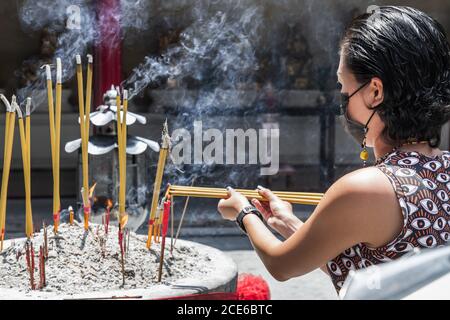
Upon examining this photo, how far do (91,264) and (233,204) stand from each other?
90 cm

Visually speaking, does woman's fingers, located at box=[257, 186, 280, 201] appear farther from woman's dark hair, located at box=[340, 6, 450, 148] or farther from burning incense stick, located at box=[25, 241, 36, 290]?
burning incense stick, located at box=[25, 241, 36, 290]

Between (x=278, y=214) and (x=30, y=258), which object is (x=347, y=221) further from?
(x=30, y=258)

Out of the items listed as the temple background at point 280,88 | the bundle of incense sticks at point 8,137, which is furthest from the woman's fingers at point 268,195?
the temple background at point 280,88

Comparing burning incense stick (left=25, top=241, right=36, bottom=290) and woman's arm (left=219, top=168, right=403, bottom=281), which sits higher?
woman's arm (left=219, top=168, right=403, bottom=281)

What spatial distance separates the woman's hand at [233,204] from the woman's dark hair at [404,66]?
1.18 feet

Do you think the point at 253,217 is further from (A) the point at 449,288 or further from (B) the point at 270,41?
(B) the point at 270,41

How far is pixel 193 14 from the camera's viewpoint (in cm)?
581

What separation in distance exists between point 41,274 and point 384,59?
133 cm

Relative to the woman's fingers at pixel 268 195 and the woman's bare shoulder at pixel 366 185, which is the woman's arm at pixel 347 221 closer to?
the woman's bare shoulder at pixel 366 185

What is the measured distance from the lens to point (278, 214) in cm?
155

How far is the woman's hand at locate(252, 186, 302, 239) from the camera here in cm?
151

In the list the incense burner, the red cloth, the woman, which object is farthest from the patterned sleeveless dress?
the red cloth

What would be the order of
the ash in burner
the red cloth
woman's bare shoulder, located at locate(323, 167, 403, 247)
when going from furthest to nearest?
1. the red cloth
2. the ash in burner
3. woman's bare shoulder, located at locate(323, 167, 403, 247)

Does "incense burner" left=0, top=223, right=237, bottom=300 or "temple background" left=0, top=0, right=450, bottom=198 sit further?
"temple background" left=0, top=0, right=450, bottom=198
